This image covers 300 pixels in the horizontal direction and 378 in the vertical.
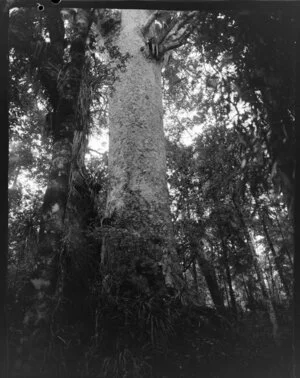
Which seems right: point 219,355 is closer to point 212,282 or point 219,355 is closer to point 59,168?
point 212,282

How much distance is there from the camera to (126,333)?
2.33 meters

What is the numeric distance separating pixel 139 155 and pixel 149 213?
26.5 inches

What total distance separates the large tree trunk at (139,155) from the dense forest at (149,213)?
0.05 ft

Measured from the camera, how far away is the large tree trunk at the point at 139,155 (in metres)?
3.13

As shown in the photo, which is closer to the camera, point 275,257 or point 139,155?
point 275,257

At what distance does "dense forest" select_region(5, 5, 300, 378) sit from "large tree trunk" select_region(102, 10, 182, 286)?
0.05 feet

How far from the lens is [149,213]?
3.26m

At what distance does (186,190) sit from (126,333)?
1.52 m

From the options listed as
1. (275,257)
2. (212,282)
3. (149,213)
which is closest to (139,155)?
(149,213)

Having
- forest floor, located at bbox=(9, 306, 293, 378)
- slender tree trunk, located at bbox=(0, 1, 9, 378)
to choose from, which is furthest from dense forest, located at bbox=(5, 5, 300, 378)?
slender tree trunk, located at bbox=(0, 1, 9, 378)

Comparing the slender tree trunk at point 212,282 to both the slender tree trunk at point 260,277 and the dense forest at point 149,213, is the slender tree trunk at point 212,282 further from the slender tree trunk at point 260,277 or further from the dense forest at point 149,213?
the slender tree trunk at point 260,277

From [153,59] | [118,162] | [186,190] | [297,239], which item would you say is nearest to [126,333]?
[297,239]

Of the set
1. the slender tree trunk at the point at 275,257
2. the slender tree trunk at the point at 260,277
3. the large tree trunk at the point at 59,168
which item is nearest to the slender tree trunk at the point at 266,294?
the slender tree trunk at the point at 260,277

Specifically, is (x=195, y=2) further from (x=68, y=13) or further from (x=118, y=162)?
(x=118, y=162)
